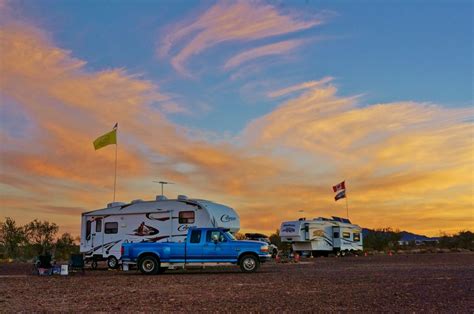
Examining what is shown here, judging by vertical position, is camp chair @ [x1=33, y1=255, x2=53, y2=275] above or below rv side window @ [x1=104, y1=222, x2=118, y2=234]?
below

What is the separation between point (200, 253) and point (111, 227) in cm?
701

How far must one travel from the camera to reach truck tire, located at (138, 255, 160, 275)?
2122 centimetres

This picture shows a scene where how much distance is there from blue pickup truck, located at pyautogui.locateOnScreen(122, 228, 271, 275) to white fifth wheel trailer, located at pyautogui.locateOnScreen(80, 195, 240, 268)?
2.42m

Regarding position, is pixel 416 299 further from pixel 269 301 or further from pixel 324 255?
pixel 324 255

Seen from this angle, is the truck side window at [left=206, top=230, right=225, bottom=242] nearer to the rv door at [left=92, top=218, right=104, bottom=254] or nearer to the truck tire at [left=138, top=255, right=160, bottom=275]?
the truck tire at [left=138, top=255, right=160, bottom=275]

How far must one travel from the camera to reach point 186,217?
24484 millimetres

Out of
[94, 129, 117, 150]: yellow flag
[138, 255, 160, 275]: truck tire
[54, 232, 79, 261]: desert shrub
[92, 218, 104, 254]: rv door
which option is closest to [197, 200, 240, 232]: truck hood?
[138, 255, 160, 275]: truck tire

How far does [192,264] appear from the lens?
21.2 metres

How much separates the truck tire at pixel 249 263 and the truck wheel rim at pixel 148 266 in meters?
3.54

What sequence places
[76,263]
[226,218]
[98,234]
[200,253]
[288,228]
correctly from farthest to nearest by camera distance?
[288,228] < [98,234] < [226,218] < [76,263] < [200,253]

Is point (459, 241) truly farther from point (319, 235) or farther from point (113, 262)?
point (113, 262)

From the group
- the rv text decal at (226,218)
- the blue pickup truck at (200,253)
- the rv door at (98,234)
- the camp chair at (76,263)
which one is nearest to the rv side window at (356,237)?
the rv text decal at (226,218)

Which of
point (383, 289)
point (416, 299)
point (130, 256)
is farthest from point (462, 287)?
point (130, 256)

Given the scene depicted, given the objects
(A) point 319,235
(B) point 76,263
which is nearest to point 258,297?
(B) point 76,263
